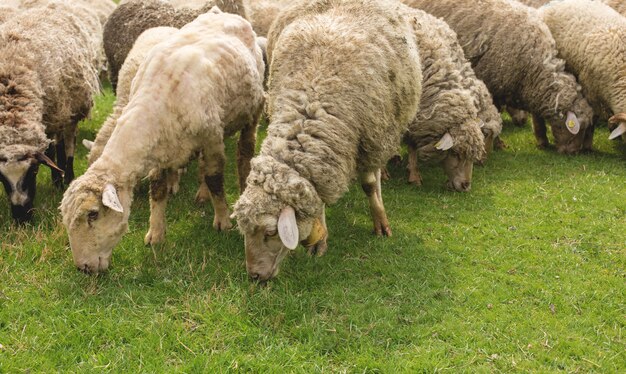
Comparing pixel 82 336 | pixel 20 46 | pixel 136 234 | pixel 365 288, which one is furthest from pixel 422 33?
pixel 82 336

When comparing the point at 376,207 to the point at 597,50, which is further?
the point at 597,50

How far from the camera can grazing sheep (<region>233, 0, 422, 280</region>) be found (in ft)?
15.0

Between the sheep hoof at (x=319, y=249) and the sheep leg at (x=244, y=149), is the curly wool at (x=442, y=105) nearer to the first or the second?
the sheep leg at (x=244, y=149)

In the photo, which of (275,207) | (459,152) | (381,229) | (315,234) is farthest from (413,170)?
(275,207)

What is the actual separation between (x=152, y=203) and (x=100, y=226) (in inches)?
35.3

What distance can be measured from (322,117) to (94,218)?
73.3 inches

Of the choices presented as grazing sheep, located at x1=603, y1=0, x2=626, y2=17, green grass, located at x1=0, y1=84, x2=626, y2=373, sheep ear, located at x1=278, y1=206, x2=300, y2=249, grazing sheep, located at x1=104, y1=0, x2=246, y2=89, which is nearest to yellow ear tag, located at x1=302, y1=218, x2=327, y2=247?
green grass, located at x1=0, y1=84, x2=626, y2=373

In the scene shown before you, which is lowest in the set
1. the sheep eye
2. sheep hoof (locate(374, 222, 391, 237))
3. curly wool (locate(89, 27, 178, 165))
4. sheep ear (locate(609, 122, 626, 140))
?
Result: sheep hoof (locate(374, 222, 391, 237))

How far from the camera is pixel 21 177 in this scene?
18.9 feet

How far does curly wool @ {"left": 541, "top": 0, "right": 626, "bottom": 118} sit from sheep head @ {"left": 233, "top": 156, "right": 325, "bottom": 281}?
5063 mm

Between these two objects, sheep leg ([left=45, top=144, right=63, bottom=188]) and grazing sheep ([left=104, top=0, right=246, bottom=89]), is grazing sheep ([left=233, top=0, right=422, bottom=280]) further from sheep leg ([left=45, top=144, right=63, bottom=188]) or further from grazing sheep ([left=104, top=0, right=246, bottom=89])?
sheep leg ([left=45, top=144, right=63, bottom=188])

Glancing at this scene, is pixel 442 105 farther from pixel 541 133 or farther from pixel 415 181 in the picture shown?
pixel 541 133

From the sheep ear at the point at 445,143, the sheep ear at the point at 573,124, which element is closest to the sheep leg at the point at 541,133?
the sheep ear at the point at 573,124

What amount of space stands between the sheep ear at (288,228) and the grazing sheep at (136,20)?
403cm
